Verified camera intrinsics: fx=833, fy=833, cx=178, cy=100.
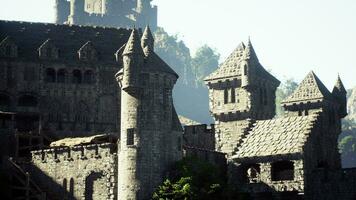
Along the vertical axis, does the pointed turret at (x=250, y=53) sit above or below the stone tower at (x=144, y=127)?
above

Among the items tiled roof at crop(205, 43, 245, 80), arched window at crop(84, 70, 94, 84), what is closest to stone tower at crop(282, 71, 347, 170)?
tiled roof at crop(205, 43, 245, 80)

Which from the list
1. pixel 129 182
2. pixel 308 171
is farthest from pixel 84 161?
pixel 308 171

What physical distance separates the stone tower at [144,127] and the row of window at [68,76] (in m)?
18.6

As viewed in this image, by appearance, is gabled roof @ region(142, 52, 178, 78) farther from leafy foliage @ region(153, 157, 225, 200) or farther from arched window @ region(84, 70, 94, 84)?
arched window @ region(84, 70, 94, 84)

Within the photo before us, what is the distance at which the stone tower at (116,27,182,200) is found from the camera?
64125 mm

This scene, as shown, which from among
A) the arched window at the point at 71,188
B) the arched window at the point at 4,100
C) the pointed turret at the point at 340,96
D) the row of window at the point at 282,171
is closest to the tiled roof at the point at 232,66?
the pointed turret at the point at 340,96

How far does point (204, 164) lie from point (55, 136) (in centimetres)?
1946

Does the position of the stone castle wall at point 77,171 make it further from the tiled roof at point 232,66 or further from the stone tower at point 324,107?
the stone tower at point 324,107

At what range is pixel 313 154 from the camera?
6756cm

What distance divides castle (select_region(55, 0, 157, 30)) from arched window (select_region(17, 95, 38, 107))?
239 feet

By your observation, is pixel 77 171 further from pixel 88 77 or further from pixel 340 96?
pixel 340 96

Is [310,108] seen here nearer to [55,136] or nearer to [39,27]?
[55,136]

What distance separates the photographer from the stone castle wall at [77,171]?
67250 millimetres

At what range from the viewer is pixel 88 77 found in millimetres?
85188
